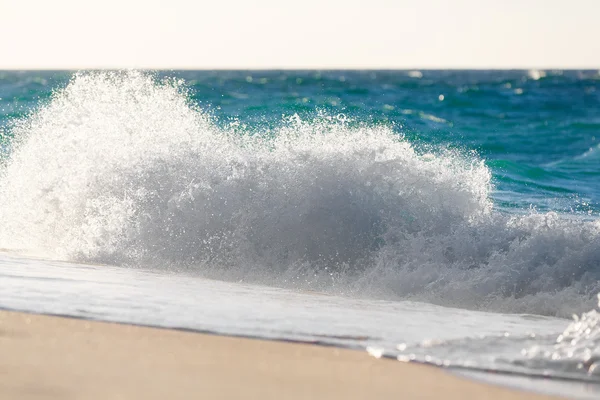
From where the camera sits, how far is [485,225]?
7566 millimetres

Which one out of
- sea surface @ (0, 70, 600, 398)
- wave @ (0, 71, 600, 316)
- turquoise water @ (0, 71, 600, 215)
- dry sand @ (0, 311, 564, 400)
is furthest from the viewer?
turquoise water @ (0, 71, 600, 215)

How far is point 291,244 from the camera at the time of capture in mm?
7656

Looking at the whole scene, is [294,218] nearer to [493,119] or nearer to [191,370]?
[191,370]

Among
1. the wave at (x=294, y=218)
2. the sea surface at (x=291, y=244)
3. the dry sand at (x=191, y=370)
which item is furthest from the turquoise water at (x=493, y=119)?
the dry sand at (x=191, y=370)

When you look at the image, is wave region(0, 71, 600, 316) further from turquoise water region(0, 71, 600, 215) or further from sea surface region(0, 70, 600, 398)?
turquoise water region(0, 71, 600, 215)

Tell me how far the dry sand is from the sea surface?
213 millimetres

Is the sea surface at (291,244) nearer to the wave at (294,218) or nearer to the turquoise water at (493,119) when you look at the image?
the wave at (294,218)

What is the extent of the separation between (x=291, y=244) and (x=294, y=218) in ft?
0.87

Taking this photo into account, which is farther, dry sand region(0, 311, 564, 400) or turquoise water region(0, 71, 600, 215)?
turquoise water region(0, 71, 600, 215)

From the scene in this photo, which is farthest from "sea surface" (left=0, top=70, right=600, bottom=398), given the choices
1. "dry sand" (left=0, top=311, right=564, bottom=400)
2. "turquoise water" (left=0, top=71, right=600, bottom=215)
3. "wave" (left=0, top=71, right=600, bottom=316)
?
"turquoise water" (left=0, top=71, right=600, bottom=215)

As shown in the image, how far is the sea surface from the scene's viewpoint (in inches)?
184

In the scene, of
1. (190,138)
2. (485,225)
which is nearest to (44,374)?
(485,225)

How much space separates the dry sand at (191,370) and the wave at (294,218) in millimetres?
2305

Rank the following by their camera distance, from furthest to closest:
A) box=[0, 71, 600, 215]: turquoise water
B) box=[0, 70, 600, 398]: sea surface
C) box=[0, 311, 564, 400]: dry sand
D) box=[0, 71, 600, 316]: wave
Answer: box=[0, 71, 600, 215]: turquoise water, box=[0, 71, 600, 316]: wave, box=[0, 70, 600, 398]: sea surface, box=[0, 311, 564, 400]: dry sand
